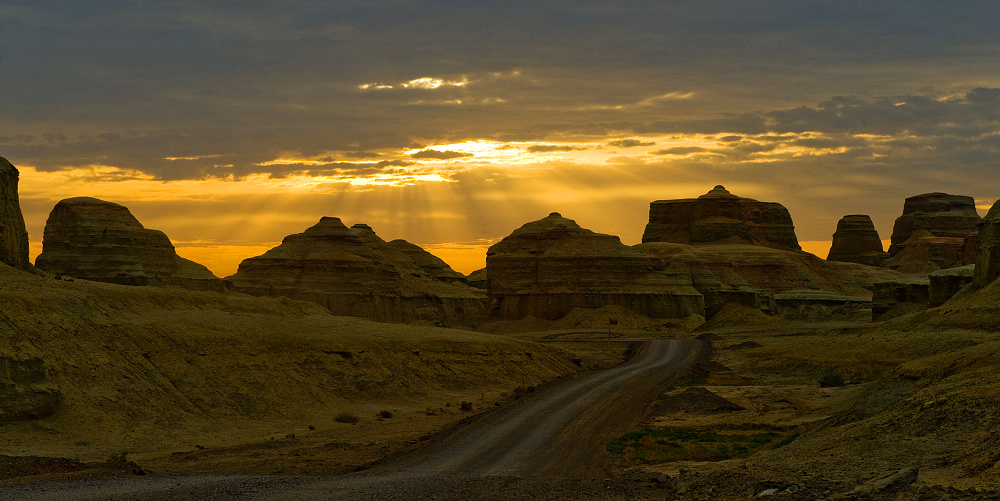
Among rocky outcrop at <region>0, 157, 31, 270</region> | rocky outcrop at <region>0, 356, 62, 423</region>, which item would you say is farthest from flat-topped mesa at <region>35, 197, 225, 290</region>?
rocky outcrop at <region>0, 356, 62, 423</region>

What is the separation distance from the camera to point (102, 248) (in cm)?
11200

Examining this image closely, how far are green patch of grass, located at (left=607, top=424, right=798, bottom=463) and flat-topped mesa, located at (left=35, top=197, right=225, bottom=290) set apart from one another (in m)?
91.5

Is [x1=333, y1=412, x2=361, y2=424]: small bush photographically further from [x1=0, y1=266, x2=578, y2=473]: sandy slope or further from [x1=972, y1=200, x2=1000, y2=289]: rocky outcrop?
[x1=972, y1=200, x2=1000, y2=289]: rocky outcrop

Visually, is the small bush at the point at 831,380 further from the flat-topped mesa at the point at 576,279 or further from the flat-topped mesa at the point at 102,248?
the flat-topped mesa at the point at 102,248

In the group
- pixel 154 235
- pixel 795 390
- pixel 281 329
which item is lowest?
pixel 795 390

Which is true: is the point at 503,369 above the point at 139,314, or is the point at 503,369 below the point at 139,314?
below

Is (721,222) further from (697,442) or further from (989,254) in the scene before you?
(697,442)

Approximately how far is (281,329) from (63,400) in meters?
15.9

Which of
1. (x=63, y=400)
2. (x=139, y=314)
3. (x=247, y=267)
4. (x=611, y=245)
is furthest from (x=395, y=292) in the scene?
(x=63, y=400)

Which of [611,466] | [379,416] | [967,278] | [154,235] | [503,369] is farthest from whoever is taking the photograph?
[154,235]

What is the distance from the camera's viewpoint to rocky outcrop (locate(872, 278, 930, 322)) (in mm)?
84000

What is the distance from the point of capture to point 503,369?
178 ft

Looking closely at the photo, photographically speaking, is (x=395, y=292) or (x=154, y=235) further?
(x=395, y=292)

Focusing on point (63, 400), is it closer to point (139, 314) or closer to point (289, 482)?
point (139, 314)
